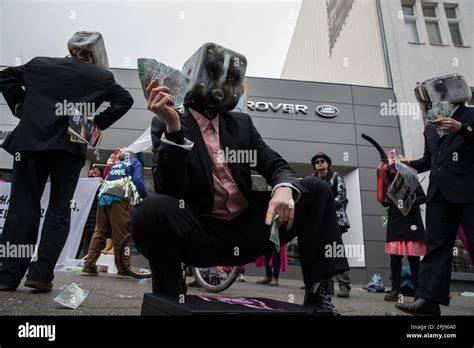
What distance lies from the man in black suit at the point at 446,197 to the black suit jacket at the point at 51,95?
2.71 m

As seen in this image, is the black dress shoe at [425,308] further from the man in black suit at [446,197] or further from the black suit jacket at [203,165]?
the black suit jacket at [203,165]

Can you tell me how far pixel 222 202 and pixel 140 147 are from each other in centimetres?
406

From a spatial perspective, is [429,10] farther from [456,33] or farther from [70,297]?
[70,297]

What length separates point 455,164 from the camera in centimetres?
321

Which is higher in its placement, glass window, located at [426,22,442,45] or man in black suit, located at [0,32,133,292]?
glass window, located at [426,22,442,45]

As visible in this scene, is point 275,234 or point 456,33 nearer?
point 275,234

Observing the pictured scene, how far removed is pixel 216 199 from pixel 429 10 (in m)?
16.5

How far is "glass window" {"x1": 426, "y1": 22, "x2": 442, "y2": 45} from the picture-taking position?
565 inches

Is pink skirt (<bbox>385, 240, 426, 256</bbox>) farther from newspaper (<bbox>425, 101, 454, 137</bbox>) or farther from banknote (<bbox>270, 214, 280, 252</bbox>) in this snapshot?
banknote (<bbox>270, 214, 280, 252</bbox>)

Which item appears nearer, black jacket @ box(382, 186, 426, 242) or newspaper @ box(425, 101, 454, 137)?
newspaper @ box(425, 101, 454, 137)

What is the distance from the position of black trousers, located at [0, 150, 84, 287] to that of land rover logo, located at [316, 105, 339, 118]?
34.9ft

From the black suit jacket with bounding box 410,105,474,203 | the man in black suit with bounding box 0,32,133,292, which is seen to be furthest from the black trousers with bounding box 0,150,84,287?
the black suit jacket with bounding box 410,105,474,203

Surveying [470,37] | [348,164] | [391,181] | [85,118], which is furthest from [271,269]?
[470,37]

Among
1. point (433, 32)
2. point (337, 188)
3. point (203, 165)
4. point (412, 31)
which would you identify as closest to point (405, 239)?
point (337, 188)
